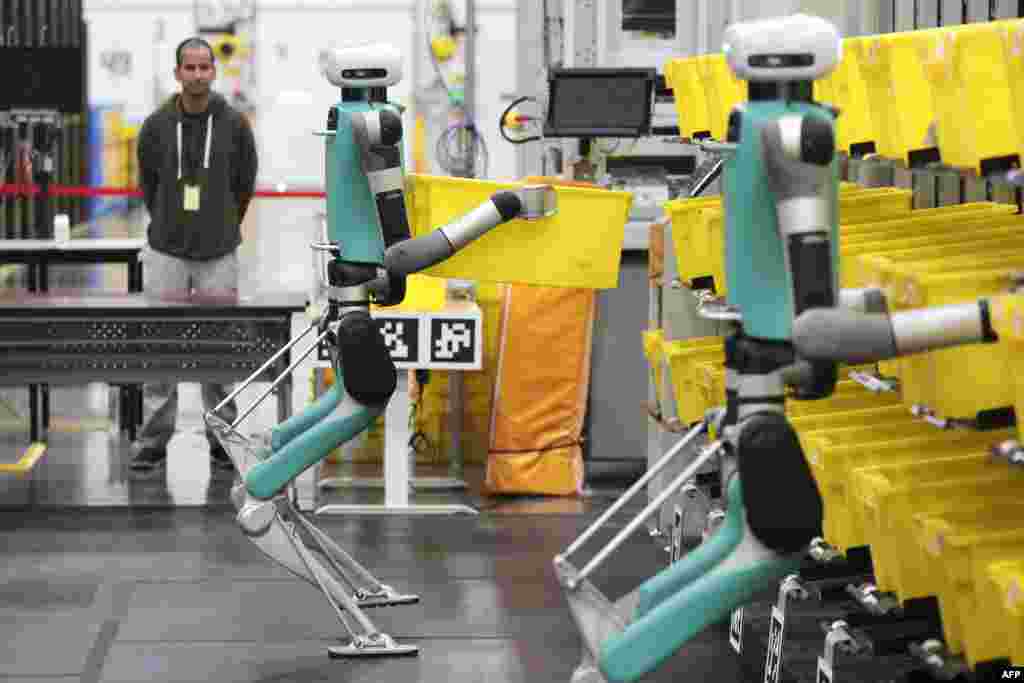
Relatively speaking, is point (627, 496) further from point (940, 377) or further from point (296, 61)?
point (296, 61)

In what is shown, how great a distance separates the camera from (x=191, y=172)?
8.88m

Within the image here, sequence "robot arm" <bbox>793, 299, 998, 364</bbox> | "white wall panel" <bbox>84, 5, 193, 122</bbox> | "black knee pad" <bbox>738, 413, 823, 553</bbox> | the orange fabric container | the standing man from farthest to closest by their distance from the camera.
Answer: "white wall panel" <bbox>84, 5, 193, 122</bbox> < the standing man < the orange fabric container < "black knee pad" <bbox>738, 413, 823, 553</bbox> < "robot arm" <bbox>793, 299, 998, 364</bbox>

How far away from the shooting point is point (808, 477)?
13.0ft

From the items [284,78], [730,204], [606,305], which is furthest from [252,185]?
[284,78]

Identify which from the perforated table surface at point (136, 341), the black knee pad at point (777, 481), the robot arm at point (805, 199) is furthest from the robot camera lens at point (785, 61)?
the perforated table surface at point (136, 341)

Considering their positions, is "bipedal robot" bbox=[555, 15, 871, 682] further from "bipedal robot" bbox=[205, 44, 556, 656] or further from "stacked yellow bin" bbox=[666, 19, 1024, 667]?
"bipedal robot" bbox=[205, 44, 556, 656]

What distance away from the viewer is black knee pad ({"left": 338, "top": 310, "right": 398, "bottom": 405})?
19.0 feet

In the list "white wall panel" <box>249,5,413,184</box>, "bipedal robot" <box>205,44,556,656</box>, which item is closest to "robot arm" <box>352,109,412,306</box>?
"bipedal robot" <box>205,44,556,656</box>

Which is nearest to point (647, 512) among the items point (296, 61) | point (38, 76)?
point (38, 76)

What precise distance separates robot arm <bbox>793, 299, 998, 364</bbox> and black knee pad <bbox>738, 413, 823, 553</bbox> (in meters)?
0.35

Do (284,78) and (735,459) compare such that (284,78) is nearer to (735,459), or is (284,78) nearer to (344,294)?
(344,294)

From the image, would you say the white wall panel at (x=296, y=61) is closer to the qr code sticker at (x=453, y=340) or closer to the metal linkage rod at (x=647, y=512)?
the qr code sticker at (x=453, y=340)

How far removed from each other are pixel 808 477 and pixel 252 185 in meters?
5.60

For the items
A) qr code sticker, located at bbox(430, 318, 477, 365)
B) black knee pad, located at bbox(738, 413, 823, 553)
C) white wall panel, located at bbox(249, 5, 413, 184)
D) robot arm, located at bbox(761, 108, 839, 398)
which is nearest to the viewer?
robot arm, located at bbox(761, 108, 839, 398)
